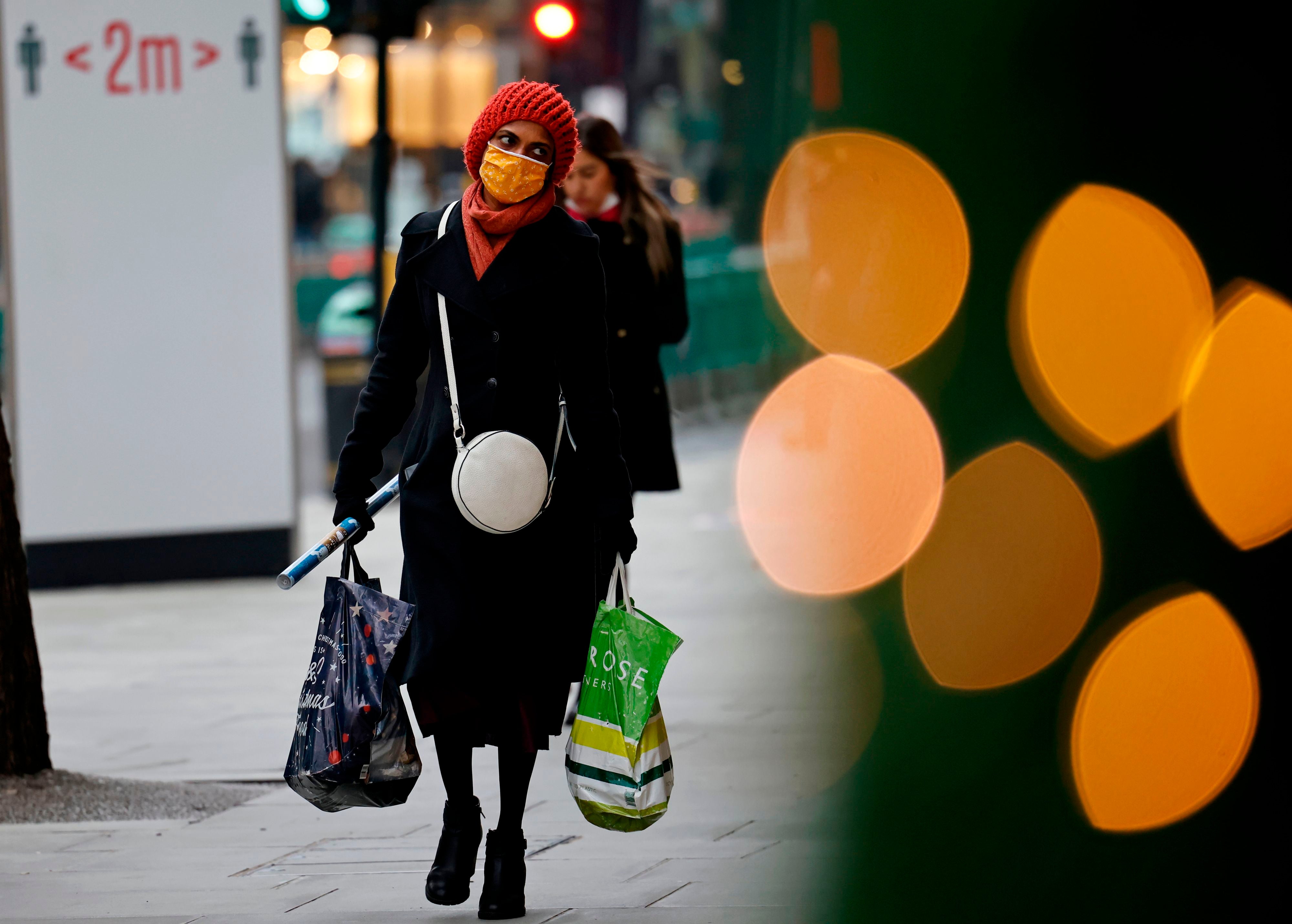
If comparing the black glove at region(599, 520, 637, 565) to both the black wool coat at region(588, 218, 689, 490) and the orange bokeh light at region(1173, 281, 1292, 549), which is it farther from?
the orange bokeh light at region(1173, 281, 1292, 549)

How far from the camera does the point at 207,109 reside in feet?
27.8

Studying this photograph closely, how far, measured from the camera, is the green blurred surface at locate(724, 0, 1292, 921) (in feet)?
3.15

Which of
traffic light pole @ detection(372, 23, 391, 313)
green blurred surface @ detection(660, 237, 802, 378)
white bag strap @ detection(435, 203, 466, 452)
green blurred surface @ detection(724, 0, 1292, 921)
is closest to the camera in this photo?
green blurred surface @ detection(724, 0, 1292, 921)

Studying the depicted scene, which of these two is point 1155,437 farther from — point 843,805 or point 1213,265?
point 843,805

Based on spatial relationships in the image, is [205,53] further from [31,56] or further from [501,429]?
[501,429]

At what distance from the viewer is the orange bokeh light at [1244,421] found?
0.97 metres

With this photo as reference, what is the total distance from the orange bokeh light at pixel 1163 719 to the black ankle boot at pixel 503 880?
2.56 m

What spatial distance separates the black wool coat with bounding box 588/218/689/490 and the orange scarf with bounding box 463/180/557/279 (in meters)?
1.91

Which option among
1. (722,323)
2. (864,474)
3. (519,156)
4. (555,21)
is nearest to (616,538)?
(519,156)

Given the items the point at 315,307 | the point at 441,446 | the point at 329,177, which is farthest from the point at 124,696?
the point at 329,177

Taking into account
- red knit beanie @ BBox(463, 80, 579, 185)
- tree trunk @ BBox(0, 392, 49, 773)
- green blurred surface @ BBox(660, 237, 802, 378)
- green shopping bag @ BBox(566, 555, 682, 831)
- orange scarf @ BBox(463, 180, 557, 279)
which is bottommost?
green blurred surface @ BBox(660, 237, 802, 378)

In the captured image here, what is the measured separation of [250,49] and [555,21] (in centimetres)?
376

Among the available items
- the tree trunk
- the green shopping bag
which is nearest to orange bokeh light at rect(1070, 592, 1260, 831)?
the green shopping bag

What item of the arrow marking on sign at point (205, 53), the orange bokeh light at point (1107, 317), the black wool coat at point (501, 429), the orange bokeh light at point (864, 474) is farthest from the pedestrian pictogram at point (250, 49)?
the orange bokeh light at point (1107, 317)
